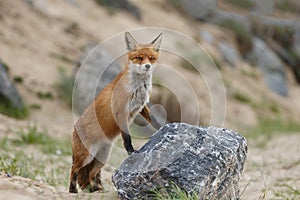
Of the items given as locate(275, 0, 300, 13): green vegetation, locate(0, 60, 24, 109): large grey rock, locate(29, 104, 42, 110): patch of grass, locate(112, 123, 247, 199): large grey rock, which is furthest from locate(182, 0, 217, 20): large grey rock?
locate(112, 123, 247, 199): large grey rock

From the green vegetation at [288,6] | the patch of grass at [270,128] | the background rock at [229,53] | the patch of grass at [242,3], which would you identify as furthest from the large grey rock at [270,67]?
the green vegetation at [288,6]

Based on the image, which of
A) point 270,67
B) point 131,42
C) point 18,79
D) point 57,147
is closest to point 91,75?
point 18,79

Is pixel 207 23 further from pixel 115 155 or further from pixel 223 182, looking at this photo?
pixel 223 182

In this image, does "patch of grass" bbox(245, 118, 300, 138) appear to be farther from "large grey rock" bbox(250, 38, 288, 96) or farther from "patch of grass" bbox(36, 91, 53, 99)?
"large grey rock" bbox(250, 38, 288, 96)

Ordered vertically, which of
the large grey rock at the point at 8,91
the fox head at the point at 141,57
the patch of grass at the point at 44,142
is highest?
the fox head at the point at 141,57

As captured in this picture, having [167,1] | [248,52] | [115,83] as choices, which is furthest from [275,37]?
[115,83]

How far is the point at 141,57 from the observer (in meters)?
4.62

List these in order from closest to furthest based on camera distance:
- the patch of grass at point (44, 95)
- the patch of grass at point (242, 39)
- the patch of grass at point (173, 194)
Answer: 1. the patch of grass at point (173, 194)
2. the patch of grass at point (44, 95)
3. the patch of grass at point (242, 39)

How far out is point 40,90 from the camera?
1292cm

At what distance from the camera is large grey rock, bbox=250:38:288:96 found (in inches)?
871

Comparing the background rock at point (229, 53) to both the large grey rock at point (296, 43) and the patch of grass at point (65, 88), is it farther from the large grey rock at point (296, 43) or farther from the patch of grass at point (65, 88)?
the patch of grass at point (65, 88)

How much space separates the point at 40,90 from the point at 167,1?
1353 centimetres

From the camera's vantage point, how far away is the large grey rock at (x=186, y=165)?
Answer: 396 cm

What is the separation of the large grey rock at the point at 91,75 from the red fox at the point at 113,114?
6.90 m
